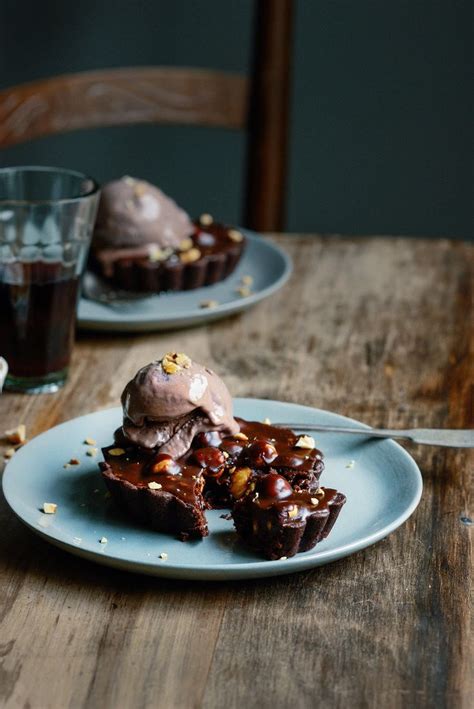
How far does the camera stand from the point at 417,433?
1.38 metres

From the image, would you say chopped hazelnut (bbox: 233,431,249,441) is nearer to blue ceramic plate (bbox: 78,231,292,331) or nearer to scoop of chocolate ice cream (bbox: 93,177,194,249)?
blue ceramic plate (bbox: 78,231,292,331)

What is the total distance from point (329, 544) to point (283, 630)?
12 cm

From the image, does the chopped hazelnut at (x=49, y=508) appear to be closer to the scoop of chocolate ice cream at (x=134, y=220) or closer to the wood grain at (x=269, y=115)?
the scoop of chocolate ice cream at (x=134, y=220)

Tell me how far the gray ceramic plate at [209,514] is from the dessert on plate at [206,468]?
0.07 ft

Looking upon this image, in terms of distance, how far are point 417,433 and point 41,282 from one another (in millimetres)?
578

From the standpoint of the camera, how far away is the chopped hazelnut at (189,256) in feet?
6.16

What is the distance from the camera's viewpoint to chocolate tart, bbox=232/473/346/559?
3.43 ft

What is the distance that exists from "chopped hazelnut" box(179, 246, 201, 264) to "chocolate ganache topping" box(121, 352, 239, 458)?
0.69 metres

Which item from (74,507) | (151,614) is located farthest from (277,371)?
(151,614)

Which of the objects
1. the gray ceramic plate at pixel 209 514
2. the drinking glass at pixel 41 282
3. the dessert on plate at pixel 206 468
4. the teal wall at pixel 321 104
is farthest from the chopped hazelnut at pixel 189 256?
the teal wall at pixel 321 104

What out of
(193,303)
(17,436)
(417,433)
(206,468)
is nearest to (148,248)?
(193,303)

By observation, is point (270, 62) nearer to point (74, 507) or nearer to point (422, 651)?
point (74, 507)

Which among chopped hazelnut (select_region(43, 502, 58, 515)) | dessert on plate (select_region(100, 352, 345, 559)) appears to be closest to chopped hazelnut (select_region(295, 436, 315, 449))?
dessert on plate (select_region(100, 352, 345, 559))

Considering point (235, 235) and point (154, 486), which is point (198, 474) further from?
point (235, 235)
